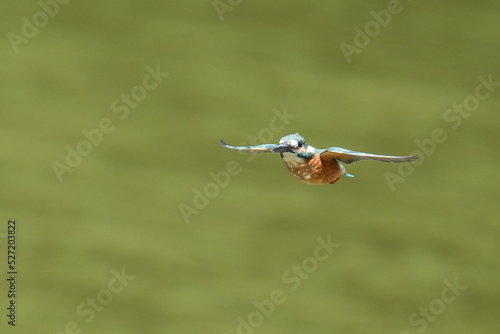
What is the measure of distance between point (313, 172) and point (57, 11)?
1.20 meters

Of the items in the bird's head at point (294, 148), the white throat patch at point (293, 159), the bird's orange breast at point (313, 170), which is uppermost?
the bird's head at point (294, 148)

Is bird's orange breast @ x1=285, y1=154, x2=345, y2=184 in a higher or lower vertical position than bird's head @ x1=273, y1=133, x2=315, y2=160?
lower

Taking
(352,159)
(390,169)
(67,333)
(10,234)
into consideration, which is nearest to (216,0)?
(390,169)

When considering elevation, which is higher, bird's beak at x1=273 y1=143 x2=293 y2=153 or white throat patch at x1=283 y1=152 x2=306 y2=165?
bird's beak at x1=273 y1=143 x2=293 y2=153

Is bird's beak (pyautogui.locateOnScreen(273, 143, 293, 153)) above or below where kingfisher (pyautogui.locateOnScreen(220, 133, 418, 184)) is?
above

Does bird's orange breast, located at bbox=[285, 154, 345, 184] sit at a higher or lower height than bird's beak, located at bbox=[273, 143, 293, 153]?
lower

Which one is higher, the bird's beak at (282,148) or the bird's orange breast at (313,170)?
the bird's beak at (282,148)

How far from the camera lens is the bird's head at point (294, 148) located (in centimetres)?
74

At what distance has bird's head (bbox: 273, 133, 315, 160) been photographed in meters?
0.74

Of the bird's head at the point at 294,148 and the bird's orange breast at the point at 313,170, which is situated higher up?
the bird's head at the point at 294,148

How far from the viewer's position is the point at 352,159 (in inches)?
31.0

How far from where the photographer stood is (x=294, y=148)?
745 millimetres

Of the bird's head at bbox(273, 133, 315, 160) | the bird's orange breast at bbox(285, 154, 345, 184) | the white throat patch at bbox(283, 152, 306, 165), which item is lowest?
the bird's orange breast at bbox(285, 154, 345, 184)

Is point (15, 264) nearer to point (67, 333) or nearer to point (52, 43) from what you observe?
point (67, 333)
